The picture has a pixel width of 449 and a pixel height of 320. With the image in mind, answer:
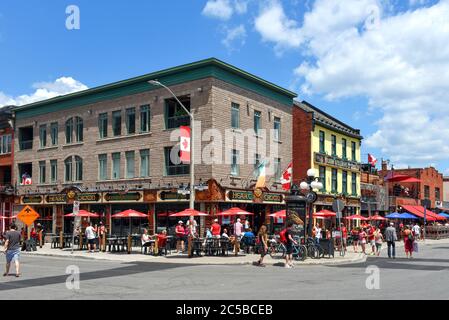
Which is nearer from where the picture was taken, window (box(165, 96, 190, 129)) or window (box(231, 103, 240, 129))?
window (box(165, 96, 190, 129))

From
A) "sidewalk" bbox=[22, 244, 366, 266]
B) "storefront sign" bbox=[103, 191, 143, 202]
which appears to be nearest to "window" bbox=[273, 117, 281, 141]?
"storefront sign" bbox=[103, 191, 143, 202]

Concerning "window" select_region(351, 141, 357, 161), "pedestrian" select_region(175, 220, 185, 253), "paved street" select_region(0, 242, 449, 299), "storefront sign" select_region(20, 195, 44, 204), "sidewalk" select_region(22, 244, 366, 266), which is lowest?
"sidewalk" select_region(22, 244, 366, 266)

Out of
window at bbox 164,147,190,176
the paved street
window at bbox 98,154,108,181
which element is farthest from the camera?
window at bbox 98,154,108,181

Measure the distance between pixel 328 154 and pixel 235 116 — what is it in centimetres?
1228

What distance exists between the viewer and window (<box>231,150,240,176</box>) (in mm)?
32625

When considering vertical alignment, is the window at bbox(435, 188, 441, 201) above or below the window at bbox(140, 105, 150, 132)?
below

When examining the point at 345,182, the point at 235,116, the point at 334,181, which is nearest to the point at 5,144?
the point at 235,116

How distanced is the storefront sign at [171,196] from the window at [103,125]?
7304mm

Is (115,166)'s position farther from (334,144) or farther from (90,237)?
(334,144)

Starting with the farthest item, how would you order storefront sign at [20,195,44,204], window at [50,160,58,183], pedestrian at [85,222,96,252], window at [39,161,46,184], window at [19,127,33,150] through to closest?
1. window at [19,127,33,150]
2. window at [39,161,46,184]
3. storefront sign at [20,195,44,204]
4. window at [50,160,58,183]
5. pedestrian at [85,222,96,252]

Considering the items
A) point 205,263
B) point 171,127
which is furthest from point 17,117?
point 205,263

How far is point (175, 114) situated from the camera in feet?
109

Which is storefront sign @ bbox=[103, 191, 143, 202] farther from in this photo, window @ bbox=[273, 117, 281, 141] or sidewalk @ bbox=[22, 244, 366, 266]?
window @ bbox=[273, 117, 281, 141]

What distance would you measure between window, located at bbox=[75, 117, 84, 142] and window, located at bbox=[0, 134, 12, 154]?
9.64 m
